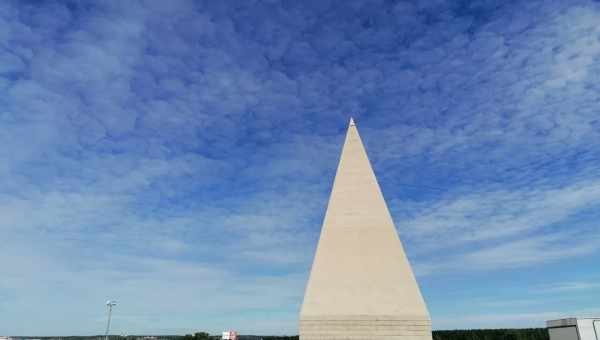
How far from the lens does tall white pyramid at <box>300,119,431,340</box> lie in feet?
44.1

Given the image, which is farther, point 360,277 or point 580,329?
point 360,277

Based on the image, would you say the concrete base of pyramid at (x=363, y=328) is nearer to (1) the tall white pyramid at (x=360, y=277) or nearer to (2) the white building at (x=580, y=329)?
(1) the tall white pyramid at (x=360, y=277)

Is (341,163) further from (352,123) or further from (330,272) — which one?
(330,272)

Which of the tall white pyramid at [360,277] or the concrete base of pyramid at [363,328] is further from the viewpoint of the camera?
the tall white pyramid at [360,277]

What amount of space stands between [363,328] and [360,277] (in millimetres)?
1614

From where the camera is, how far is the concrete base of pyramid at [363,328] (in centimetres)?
1327

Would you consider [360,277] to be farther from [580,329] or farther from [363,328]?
[580,329]

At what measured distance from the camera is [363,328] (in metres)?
13.5

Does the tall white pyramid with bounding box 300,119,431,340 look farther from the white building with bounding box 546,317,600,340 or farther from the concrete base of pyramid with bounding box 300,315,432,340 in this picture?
the white building with bounding box 546,317,600,340

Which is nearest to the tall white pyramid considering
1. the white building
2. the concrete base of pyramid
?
the concrete base of pyramid

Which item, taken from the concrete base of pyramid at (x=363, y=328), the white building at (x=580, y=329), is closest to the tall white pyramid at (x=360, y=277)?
the concrete base of pyramid at (x=363, y=328)

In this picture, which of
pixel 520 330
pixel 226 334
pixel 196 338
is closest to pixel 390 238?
pixel 226 334

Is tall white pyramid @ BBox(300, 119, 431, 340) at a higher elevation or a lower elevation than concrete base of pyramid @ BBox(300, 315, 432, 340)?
higher

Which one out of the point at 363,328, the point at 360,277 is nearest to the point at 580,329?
the point at 363,328
